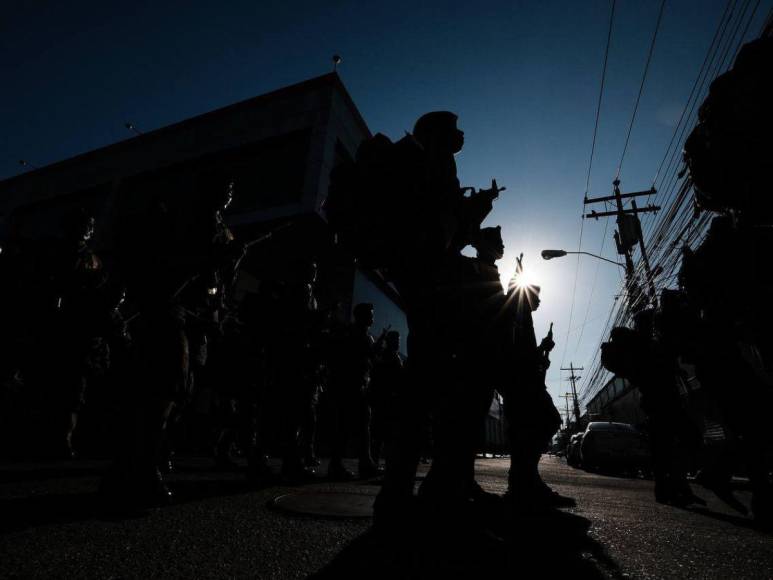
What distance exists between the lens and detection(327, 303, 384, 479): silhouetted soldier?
4.26 metres

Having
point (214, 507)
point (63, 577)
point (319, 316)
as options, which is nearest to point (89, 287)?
point (319, 316)

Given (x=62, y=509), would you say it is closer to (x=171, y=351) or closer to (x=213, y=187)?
(x=171, y=351)

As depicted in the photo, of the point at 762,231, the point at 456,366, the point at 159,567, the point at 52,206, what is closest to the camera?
the point at 159,567

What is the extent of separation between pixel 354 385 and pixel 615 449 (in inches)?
362

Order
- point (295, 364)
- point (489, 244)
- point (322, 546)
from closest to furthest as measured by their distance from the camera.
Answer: point (322, 546) < point (489, 244) < point (295, 364)

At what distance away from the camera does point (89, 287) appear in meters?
4.97

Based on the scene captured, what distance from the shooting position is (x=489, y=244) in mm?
2576

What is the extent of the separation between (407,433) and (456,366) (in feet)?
1.26

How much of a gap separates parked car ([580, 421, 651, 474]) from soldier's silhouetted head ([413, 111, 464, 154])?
415 inches

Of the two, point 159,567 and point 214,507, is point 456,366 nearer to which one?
point 159,567

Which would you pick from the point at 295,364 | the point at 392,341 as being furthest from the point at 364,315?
the point at 392,341

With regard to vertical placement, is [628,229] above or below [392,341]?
above

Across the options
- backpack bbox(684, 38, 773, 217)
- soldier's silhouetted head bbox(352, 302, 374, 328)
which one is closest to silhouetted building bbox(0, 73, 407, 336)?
soldier's silhouetted head bbox(352, 302, 374, 328)

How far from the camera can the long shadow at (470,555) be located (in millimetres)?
1057
